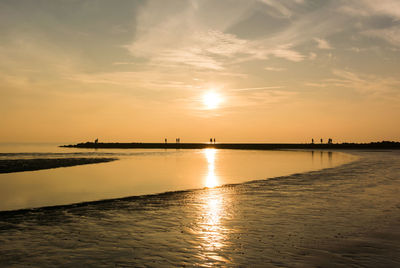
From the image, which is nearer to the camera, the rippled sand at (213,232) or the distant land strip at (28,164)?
the rippled sand at (213,232)

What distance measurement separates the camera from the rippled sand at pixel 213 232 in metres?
7.89

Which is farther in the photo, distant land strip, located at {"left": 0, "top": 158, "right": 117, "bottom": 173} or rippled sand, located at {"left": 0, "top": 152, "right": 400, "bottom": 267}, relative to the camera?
distant land strip, located at {"left": 0, "top": 158, "right": 117, "bottom": 173}

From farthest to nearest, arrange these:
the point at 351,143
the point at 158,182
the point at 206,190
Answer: the point at 351,143, the point at 158,182, the point at 206,190

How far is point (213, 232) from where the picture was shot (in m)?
10.2

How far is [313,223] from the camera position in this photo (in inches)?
444

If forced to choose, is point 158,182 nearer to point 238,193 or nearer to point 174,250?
point 238,193

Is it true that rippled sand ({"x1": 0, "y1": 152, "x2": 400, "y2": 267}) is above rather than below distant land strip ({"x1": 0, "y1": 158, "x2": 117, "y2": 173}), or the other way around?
below

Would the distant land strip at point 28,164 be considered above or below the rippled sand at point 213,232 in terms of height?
above

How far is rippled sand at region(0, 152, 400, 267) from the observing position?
7895 millimetres

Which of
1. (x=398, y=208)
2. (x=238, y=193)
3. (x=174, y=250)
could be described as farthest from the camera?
(x=238, y=193)

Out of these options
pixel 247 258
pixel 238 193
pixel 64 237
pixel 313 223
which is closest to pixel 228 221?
pixel 313 223

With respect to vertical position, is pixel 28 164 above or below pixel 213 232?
above

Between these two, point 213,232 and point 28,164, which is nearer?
point 213,232

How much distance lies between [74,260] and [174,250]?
2.39 meters
